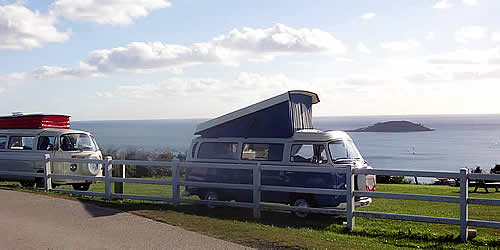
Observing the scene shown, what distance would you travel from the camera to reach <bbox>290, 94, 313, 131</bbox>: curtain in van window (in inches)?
568

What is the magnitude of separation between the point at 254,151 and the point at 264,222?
8.13 feet

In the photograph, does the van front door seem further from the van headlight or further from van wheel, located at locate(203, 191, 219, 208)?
van wheel, located at locate(203, 191, 219, 208)

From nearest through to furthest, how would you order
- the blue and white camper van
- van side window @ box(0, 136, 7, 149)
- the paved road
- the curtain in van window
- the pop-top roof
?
the paved road, the blue and white camper van, the pop-top roof, the curtain in van window, van side window @ box(0, 136, 7, 149)

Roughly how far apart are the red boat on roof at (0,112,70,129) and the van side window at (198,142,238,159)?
298 inches

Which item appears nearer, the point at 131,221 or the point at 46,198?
the point at 131,221

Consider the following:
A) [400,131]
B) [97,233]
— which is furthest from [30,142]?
[400,131]

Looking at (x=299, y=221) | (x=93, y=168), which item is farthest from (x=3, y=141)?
(x=299, y=221)

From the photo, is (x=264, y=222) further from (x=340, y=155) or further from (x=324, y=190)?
(x=340, y=155)

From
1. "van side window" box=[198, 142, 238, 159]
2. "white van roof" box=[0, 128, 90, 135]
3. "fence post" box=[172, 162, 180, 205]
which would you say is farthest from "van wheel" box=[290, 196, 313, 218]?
"white van roof" box=[0, 128, 90, 135]

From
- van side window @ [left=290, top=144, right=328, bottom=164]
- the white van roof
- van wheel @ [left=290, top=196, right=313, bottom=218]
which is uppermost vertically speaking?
the white van roof

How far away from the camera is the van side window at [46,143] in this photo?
769 inches

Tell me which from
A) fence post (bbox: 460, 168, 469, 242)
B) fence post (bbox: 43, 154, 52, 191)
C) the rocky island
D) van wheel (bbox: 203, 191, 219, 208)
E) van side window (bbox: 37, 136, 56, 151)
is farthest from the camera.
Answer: the rocky island

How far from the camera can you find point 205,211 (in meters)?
13.8

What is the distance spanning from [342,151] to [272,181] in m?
1.75
